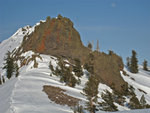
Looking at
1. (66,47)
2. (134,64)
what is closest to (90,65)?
(66,47)

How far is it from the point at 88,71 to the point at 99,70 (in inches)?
107

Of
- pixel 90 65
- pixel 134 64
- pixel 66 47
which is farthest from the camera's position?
pixel 134 64

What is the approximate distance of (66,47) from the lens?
49.2m

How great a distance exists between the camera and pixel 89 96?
Result: 1559 centimetres

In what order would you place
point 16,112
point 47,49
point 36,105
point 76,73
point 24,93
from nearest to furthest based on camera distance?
point 16,112, point 36,105, point 24,93, point 76,73, point 47,49

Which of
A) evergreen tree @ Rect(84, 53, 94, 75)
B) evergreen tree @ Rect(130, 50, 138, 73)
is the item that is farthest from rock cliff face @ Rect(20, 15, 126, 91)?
evergreen tree @ Rect(130, 50, 138, 73)

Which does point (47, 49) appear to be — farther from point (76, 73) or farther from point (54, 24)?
point (76, 73)

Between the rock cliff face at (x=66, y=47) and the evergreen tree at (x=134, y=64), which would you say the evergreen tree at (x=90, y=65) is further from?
the evergreen tree at (x=134, y=64)

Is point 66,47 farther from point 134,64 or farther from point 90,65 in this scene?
point 134,64

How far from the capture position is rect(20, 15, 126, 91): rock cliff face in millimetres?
44662

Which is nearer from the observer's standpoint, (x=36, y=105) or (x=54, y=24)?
(x=36, y=105)

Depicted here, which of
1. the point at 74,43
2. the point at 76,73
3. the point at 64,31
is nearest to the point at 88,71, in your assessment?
the point at 76,73

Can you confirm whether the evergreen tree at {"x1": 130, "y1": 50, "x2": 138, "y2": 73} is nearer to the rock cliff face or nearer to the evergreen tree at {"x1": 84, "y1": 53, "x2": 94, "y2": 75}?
the rock cliff face

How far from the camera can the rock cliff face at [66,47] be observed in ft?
147
